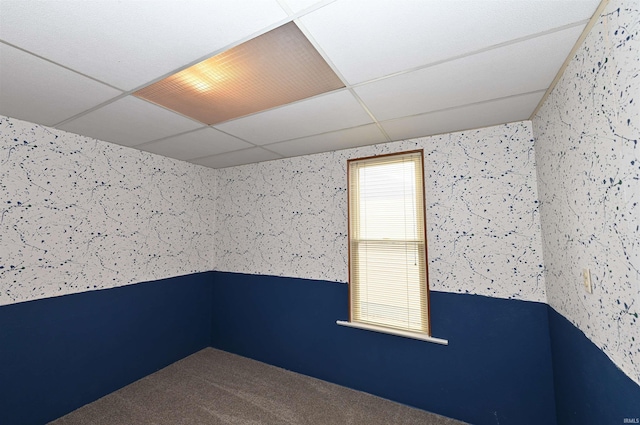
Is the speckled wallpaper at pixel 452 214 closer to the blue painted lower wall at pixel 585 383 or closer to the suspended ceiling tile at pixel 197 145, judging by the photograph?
the blue painted lower wall at pixel 585 383

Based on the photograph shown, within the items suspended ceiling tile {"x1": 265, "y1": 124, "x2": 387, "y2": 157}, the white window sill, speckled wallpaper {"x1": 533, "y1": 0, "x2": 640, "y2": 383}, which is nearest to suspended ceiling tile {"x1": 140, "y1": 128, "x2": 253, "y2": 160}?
suspended ceiling tile {"x1": 265, "y1": 124, "x2": 387, "y2": 157}

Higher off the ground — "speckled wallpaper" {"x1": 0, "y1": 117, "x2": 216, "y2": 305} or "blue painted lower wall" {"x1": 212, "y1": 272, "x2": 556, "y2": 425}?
"speckled wallpaper" {"x1": 0, "y1": 117, "x2": 216, "y2": 305}

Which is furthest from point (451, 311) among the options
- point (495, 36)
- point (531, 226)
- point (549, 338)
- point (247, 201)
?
point (247, 201)

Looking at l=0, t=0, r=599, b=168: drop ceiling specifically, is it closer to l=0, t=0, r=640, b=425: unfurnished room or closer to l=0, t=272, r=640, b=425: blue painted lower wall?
l=0, t=0, r=640, b=425: unfurnished room

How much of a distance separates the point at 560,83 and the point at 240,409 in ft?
11.6

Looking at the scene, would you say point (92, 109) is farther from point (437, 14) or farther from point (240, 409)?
point (240, 409)

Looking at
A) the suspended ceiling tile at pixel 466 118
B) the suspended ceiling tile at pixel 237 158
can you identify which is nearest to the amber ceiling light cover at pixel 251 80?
the suspended ceiling tile at pixel 466 118

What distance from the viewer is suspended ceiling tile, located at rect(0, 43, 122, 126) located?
143 cm

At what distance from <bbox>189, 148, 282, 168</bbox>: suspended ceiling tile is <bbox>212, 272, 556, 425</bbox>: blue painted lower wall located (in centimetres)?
154

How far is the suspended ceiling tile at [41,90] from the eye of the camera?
4.70 feet

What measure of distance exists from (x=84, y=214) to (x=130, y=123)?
1.08 m

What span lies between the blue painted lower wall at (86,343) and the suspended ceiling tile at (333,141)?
2194 millimetres

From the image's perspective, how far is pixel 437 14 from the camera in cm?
114

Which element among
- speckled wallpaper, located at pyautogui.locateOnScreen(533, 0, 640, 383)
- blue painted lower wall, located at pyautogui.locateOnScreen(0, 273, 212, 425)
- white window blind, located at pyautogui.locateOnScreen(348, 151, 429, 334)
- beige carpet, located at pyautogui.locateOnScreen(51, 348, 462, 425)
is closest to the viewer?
speckled wallpaper, located at pyautogui.locateOnScreen(533, 0, 640, 383)
